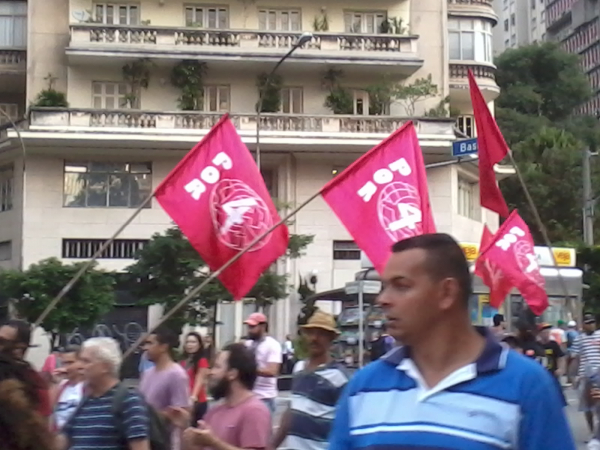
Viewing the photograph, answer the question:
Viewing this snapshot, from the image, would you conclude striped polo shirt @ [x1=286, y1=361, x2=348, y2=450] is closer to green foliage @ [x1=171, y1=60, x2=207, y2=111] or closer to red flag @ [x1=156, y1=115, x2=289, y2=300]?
red flag @ [x1=156, y1=115, x2=289, y2=300]

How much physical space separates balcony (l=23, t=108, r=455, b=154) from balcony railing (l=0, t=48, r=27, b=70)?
3736 millimetres

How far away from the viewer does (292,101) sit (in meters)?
39.6

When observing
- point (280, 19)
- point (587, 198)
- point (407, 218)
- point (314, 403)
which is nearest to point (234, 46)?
point (280, 19)

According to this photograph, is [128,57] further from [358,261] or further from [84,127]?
[358,261]

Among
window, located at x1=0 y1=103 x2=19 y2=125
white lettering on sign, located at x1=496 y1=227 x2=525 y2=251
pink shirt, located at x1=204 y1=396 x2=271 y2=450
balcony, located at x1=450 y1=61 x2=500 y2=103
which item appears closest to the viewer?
pink shirt, located at x1=204 y1=396 x2=271 y2=450

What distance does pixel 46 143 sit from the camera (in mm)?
37219

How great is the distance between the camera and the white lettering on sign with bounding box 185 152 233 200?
42.0 feet

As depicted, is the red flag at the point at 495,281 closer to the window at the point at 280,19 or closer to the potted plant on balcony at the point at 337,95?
the potted plant on balcony at the point at 337,95

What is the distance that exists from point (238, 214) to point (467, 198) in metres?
30.6

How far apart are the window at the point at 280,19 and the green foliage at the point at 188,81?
2.94 meters

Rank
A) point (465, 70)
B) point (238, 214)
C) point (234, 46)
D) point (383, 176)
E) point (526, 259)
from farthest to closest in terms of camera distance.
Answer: point (465, 70) → point (234, 46) → point (526, 259) → point (383, 176) → point (238, 214)

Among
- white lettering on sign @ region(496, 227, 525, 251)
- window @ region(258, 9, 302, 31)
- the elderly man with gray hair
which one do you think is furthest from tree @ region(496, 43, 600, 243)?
the elderly man with gray hair

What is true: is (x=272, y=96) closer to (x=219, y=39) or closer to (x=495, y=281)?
(x=219, y=39)

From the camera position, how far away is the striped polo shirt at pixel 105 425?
5855 millimetres
